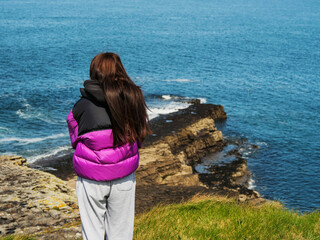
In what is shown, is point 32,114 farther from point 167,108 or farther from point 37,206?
point 37,206

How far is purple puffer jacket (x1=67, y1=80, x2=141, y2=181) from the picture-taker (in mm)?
4848

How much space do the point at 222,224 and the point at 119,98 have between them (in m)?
3.89

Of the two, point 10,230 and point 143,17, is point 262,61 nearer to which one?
point 143,17

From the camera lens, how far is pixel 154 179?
2709 cm

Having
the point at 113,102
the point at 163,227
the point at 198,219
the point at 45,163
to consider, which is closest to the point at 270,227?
the point at 198,219

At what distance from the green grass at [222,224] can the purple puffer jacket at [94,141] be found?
231cm

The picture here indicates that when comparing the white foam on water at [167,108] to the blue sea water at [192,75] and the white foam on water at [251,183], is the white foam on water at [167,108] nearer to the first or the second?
the blue sea water at [192,75]

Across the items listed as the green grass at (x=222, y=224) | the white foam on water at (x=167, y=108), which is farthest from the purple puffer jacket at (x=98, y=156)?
the white foam on water at (x=167, y=108)

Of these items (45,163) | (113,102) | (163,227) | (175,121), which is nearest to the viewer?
(113,102)

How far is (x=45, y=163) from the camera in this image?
2953 centimetres

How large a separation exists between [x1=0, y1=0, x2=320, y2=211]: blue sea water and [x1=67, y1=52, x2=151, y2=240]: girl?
86.1 ft

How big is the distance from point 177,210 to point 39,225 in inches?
114

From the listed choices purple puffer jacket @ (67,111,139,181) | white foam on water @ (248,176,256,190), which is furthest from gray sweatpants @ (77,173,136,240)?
white foam on water @ (248,176,256,190)

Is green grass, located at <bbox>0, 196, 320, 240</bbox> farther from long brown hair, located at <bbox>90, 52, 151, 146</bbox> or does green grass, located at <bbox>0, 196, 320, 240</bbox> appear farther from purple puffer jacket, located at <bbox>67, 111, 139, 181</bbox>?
long brown hair, located at <bbox>90, 52, 151, 146</bbox>
